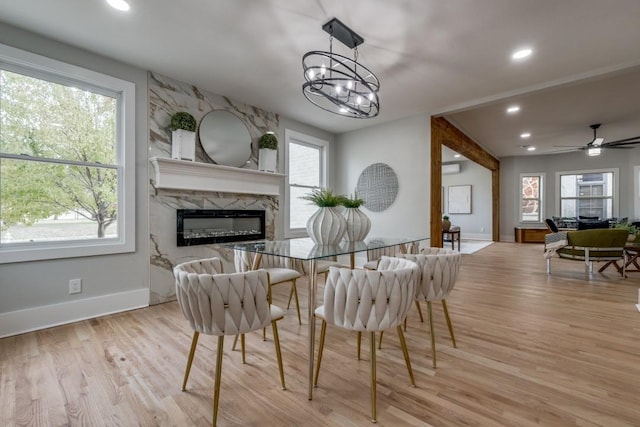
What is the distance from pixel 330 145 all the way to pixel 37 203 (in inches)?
166

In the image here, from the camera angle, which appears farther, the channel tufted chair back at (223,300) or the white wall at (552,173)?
the white wall at (552,173)

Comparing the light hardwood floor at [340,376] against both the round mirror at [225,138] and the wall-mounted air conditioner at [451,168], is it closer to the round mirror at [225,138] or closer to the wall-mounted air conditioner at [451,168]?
the round mirror at [225,138]

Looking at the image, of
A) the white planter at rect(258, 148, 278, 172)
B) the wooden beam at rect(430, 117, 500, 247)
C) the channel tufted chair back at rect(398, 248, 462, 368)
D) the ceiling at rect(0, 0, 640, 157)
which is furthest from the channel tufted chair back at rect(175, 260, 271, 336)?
the wooden beam at rect(430, 117, 500, 247)

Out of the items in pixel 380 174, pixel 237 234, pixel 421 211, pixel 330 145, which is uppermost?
pixel 330 145

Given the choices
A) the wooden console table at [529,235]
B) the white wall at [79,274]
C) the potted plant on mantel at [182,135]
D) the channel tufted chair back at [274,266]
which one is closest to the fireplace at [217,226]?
the white wall at [79,274]

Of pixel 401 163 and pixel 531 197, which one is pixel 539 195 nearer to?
pixel 531 197

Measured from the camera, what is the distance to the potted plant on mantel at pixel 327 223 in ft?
7.23

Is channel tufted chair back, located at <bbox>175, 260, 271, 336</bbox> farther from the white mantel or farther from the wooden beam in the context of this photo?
the wooden beam

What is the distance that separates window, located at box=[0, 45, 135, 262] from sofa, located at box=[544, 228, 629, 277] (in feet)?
19.3

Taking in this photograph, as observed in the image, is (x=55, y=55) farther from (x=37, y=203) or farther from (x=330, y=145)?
(x=330, y=145)

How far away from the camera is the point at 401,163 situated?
15.4 feet

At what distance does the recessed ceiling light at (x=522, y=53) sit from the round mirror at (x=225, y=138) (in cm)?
319

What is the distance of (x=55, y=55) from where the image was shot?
8.51 feet

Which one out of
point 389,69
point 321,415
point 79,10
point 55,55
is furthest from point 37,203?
point 389,69
